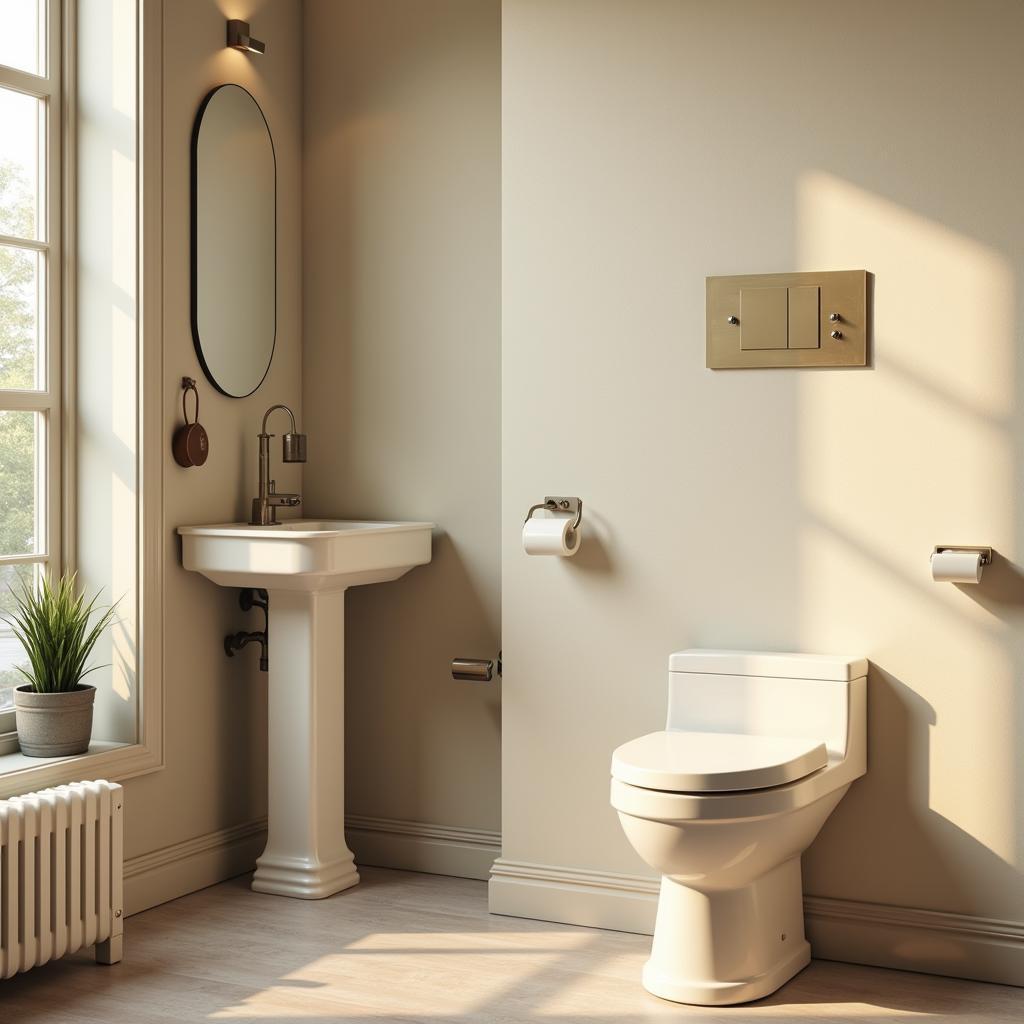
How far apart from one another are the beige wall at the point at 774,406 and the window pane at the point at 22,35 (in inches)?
44.3

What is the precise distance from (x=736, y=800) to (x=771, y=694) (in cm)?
41

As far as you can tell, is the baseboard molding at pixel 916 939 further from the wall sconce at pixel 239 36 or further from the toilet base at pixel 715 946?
the wall sconce at pixel 239 36

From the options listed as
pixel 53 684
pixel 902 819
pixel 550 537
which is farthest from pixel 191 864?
pixel 902 819

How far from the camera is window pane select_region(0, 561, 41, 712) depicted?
119 inches

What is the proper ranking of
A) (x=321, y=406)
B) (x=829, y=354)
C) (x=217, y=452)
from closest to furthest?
(x=829, y=354), (x=217, y=452), (x=321, y=406)

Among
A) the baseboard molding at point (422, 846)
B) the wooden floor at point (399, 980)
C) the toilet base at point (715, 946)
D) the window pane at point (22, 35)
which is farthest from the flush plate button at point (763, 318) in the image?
the window pane at point (22, 35)

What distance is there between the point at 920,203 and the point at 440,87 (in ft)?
4.58

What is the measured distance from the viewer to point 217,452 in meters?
3.42

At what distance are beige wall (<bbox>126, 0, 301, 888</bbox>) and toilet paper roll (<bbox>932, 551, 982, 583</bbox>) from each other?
182cm

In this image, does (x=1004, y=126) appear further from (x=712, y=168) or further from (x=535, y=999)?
(x=535, y=999)

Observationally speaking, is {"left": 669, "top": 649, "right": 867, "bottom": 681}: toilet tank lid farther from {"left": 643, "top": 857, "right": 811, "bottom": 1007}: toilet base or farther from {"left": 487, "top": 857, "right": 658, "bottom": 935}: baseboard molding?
{"left": 487, "top": 857, "right": 658, "bottom": 935}: baseboard molding

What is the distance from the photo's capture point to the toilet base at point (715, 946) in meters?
2.59

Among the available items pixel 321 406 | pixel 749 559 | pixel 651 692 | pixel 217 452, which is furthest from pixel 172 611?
pixel 749 559

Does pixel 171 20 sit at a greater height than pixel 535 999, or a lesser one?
greater
